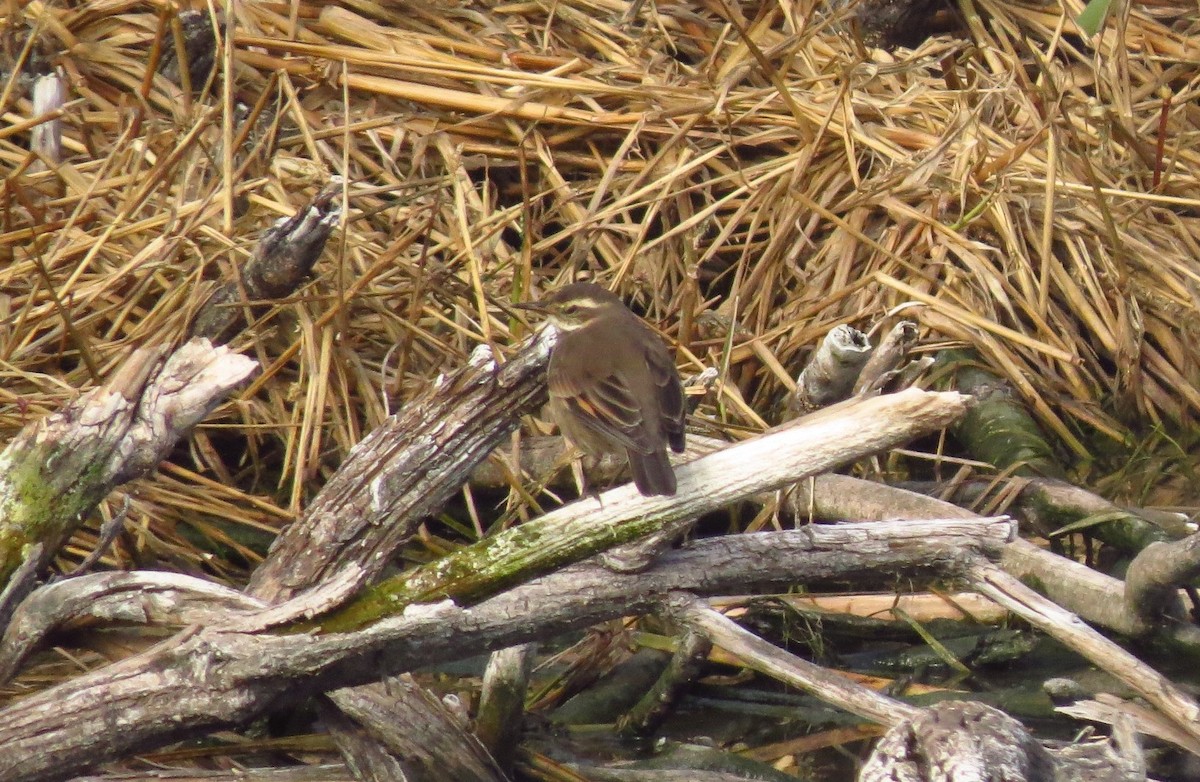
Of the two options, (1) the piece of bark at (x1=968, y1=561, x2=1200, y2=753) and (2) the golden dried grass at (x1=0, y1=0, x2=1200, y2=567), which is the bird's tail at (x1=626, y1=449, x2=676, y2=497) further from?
(2) the golden dried grass at (x1=0, y1=0, x2=1200, y2=567)

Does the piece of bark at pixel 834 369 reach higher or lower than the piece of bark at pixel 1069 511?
higher

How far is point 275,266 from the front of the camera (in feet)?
17.6

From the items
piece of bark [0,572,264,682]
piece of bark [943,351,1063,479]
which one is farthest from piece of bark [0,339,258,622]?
piece of bark [943,351,1063,479]

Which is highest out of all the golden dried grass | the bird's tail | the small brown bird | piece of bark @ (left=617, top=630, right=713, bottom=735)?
the bird's tail

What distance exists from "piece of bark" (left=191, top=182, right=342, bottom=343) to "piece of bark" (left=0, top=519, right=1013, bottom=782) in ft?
5.06

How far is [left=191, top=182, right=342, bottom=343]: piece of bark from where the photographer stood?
4980 millimetres

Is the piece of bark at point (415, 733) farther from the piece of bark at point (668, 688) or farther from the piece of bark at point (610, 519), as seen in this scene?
the piece of bark at point (668, 688)

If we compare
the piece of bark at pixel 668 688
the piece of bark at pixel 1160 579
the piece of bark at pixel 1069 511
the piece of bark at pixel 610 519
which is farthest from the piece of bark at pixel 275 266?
the piece of bark at pixel 1160 579

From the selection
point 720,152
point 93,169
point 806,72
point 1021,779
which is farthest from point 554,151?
point 1021,779

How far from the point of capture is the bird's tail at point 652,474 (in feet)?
12.8

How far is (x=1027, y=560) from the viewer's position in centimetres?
518

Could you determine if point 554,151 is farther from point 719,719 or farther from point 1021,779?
point 1021,779

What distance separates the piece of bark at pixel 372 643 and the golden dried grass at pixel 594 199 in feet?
5.83

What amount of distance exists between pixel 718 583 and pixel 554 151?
11.3ft
